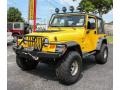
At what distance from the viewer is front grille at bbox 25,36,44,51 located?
5645 millimetres

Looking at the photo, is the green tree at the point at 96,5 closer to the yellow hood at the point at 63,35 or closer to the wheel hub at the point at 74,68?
the yellow hood at the point at 63,35

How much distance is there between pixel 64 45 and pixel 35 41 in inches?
31.5

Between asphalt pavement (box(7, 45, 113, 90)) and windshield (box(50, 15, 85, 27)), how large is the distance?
136 centimetres

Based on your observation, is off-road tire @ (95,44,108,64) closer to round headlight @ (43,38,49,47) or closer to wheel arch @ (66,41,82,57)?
wheel arch @ (66,41,82,57)

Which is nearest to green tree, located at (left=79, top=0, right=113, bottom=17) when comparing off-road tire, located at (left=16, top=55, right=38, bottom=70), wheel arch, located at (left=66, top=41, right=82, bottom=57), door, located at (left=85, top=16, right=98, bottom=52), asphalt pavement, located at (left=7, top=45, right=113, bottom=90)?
door, located at (left=85, top=16, right=98, bottom=52)

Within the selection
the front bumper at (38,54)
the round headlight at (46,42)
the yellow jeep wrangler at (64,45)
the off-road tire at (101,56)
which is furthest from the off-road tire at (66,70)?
the off-road tire at (101,56)

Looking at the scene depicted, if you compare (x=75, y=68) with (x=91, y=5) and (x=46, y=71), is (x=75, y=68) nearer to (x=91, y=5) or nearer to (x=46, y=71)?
(x=46, y=71)

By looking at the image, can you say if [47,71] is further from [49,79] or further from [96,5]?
[96,5]

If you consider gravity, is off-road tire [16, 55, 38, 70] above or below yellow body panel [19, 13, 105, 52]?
below

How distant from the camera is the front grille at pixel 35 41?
564 cm

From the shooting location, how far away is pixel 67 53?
18.2 feet

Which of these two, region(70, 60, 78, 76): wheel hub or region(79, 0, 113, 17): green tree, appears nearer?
region(70, 60, 78, 76): wheel hub
